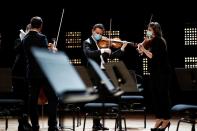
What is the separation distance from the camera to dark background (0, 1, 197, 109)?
28.0 ft

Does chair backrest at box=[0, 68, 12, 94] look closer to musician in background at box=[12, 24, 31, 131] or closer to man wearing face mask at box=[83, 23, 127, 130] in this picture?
musician in background at box=[12, 24, 31, 131]

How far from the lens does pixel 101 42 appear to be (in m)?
6.57

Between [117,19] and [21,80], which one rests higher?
[117,19]

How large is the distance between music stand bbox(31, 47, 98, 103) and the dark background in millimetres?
6285

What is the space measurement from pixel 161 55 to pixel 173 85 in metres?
3.18

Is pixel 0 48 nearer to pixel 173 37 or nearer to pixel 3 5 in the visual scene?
pixel 3 5

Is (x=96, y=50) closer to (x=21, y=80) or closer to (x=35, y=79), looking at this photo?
(x=21, y=80)

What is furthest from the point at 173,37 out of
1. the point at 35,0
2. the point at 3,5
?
the point at 3,5

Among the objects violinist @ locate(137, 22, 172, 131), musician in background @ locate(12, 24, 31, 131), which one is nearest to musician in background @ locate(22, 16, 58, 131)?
musician in background @ locate(12, 24, 31, 131)

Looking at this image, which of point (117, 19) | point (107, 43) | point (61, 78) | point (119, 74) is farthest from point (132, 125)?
point (61, 78)

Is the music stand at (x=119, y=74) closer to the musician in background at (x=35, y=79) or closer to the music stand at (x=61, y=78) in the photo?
the musician in background at (x=35, y=79)

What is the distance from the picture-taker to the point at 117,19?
8781 mm

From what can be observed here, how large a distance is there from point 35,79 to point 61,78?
2.81m

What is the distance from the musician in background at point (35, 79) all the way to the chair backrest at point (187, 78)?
1558 millimetres
